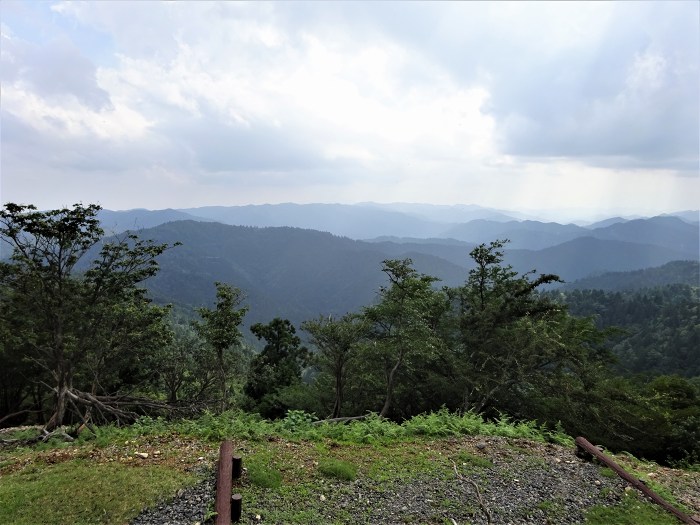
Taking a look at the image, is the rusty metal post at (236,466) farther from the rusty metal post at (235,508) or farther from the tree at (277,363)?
the tree at (277,363)

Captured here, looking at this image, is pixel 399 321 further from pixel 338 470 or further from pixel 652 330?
pixel 652 330

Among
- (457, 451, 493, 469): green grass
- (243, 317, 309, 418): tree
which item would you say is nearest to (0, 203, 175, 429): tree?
(243, 317, 309, 418): tree

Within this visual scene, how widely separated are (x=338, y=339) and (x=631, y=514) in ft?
52.0

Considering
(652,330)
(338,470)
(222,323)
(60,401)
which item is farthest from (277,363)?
(652,330)

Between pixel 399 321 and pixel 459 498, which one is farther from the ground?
pixel 399 321

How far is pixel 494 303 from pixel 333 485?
57.6 feet

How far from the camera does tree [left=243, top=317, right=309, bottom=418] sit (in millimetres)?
30750

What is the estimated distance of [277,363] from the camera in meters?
35.8

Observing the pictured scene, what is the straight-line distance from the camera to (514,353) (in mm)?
20438

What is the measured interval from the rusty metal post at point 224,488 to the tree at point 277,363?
2317 cm

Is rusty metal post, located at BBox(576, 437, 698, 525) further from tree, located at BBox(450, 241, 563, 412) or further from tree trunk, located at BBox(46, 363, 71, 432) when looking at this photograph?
tree trunk, located at BBox(46, 363, 71, 432)

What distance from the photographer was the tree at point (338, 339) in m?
21.7

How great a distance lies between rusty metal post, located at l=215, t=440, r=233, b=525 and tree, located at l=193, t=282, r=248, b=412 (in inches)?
562

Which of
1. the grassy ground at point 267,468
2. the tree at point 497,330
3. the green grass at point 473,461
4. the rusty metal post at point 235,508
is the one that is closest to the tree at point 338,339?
the tree at point 497,330
